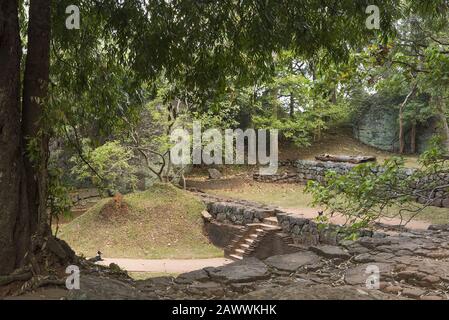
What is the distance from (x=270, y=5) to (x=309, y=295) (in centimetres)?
325

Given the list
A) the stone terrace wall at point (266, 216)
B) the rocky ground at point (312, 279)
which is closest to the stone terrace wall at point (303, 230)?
the stone terrace wall at point (266, 216)

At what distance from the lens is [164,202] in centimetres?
1498

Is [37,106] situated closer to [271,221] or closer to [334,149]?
[271,221]

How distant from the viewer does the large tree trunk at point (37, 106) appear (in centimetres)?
434

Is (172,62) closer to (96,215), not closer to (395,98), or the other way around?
(96,215)

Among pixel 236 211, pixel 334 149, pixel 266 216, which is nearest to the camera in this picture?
pixel 266 216

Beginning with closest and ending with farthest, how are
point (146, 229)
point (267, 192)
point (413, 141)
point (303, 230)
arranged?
point (303, 230), point (146, 229), point (267, 192), point (413, 141)

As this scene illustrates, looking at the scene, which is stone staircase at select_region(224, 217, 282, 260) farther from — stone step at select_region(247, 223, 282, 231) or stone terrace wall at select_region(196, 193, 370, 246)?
stone terrace wall at select_region(196, 193, 370, 246)

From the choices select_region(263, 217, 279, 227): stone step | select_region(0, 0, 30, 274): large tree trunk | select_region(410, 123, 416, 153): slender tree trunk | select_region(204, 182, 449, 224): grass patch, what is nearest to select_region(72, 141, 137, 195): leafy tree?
select_region(204, 182, 449, 224): grass patch

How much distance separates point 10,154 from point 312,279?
3343 mm

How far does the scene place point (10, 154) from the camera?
405 cm

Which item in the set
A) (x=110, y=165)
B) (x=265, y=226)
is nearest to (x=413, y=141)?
(x=265, y=226)
